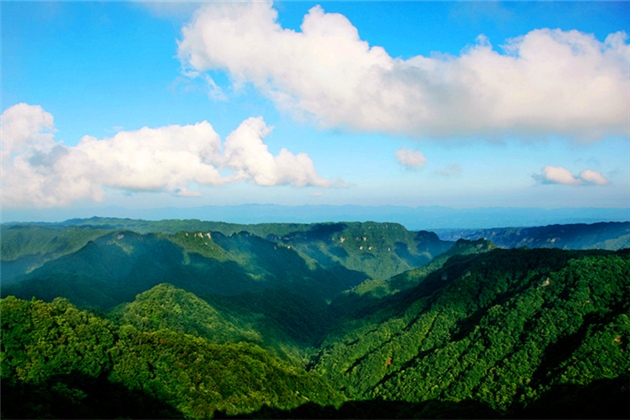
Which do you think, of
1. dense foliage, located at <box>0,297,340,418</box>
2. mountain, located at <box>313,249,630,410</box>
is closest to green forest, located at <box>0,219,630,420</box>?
dense foliage, located at <box>0,297,340,418</box>

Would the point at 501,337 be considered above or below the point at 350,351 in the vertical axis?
above

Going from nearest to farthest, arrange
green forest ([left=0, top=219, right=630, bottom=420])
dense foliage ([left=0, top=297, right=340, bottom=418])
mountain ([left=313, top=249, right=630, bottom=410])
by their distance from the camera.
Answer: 1. dense foliage ([left=0, top=297, right=340, bottom=418])
2. green forest ([left=0, top=219, right=630, bottom=420])
3. mountain ([left=313, top=249, right=630, bottom=410])

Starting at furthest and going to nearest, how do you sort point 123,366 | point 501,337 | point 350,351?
point 350,351 < point 501,337 < point 123,366

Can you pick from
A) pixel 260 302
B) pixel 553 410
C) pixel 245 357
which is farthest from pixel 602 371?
pixel 260 302

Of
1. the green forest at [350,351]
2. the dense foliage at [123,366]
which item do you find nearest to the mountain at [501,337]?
the green forest at [350,351]

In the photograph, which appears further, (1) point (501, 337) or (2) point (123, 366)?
(1) point (501, 337)

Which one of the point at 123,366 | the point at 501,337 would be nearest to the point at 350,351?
the point at 501,337

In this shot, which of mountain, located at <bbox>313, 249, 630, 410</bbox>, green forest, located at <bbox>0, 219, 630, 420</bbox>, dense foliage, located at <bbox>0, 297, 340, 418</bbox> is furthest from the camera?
mountain, located at <bbox>313, 249, 630, 410</bbox>

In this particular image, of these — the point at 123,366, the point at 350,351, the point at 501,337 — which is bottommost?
the point at 350,351

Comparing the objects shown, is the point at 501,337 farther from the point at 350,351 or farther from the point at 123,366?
the point at 123,366

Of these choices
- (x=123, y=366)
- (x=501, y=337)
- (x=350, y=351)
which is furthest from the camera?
(x=350, y=351)

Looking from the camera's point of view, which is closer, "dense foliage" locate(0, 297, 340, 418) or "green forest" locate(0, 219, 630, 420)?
"dense foliage" locate(0, 297, 340, 418)

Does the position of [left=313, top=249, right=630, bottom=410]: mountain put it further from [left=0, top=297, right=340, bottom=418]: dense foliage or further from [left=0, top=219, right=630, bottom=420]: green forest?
[left=0, top=297, right=340, bottom=418]: dense foliage
